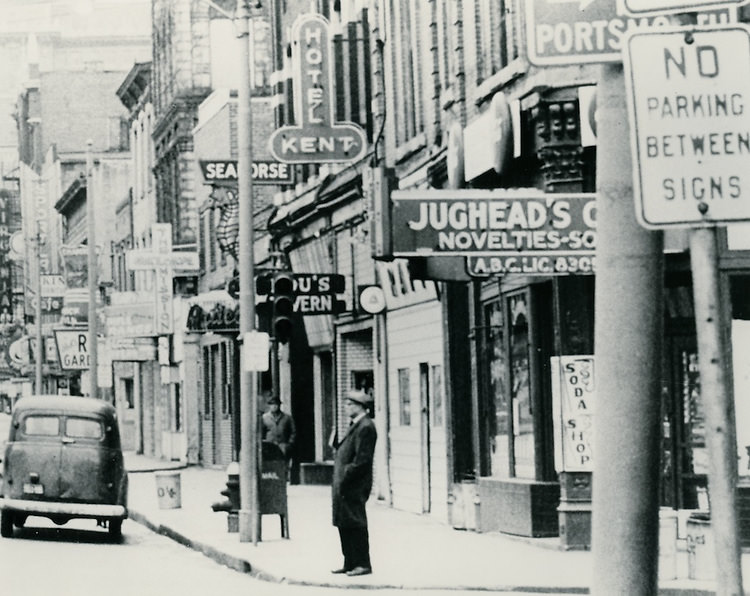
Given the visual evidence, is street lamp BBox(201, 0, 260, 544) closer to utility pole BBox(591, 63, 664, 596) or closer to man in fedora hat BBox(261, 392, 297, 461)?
man in fedora hat BBox(261, 392, 297, 461)

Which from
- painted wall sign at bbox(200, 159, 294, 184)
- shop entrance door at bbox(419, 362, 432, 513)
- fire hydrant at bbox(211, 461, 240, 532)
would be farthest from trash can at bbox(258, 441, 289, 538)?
painted wall sign at bbox(200, 159, 294, 184)

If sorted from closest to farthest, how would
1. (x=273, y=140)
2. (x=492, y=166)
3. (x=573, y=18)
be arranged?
1. (x=573, y=18)
2. (x=492, y=166)
3. (x=273, y=140)

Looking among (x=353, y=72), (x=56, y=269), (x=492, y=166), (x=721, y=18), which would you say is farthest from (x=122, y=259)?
(x=721, y=18)

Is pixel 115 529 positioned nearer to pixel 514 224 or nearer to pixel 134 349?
pixel 514 224

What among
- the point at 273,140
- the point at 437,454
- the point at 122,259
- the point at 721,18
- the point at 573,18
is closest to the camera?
the point at 573,18

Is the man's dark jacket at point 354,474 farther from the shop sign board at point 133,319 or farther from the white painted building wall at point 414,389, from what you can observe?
the shop sign board at point 133,319

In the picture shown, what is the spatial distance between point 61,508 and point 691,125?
19.3 m

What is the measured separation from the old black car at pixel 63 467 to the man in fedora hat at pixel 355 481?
7.39 meters

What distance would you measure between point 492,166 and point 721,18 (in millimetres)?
12365

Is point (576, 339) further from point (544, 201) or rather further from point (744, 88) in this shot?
point (744, 88)

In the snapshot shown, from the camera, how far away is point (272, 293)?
22.2 meters

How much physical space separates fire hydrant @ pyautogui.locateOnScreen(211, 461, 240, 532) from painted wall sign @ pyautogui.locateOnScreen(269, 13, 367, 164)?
7229 mm

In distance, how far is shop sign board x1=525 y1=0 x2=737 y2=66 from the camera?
7.02 metres

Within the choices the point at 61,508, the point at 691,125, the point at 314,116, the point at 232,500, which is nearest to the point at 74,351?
the point at 314,116
